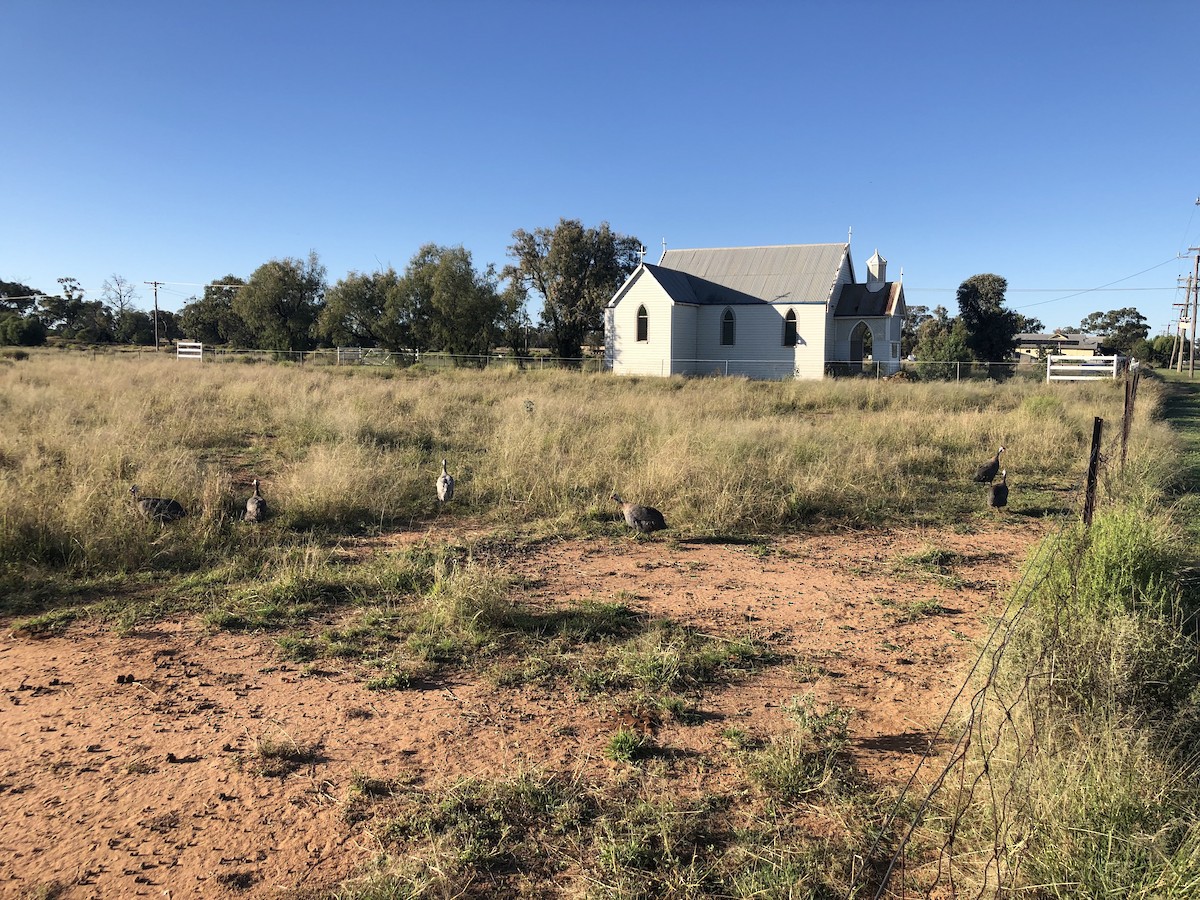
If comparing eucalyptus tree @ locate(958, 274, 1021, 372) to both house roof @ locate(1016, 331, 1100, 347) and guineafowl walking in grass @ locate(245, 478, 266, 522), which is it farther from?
guineafowl walking in grass @ locate(245, 478, 266, 522)

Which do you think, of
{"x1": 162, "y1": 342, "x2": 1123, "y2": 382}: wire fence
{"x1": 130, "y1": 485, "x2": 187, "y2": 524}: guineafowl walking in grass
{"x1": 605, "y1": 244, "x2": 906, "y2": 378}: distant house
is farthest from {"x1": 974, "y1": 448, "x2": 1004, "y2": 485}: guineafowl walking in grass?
{"x1": 605, "y1": 244, "x2": 906, "y2": 378}: distant house

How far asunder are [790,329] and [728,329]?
3.26 meters

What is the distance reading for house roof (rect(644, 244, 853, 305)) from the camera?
38500mm

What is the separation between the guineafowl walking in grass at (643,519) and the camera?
309 inches

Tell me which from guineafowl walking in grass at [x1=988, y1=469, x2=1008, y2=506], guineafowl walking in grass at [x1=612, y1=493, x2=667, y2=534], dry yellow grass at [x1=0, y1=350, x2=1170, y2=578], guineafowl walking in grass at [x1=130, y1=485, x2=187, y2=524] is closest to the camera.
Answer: guineafowl walking in grass at [x1=130, y1=485, x2=187, y2=524]

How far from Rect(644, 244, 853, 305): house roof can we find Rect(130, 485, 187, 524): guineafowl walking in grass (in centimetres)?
3229

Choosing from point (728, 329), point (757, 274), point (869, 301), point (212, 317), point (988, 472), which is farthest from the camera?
point (212, 317)

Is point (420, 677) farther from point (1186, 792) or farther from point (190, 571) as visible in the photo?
point (1186, 792)

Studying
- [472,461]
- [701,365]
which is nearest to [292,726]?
[472,461]

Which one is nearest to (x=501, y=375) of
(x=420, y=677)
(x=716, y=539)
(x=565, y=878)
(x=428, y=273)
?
(x=428, y=273)

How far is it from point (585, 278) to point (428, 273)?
1080cm

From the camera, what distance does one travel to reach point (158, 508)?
7.08 metres

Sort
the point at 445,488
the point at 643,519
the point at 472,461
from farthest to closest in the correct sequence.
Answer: the point at 472,461 < the point at 445,488 < the point at 643,519

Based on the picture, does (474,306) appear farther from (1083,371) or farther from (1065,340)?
(1065,340)
